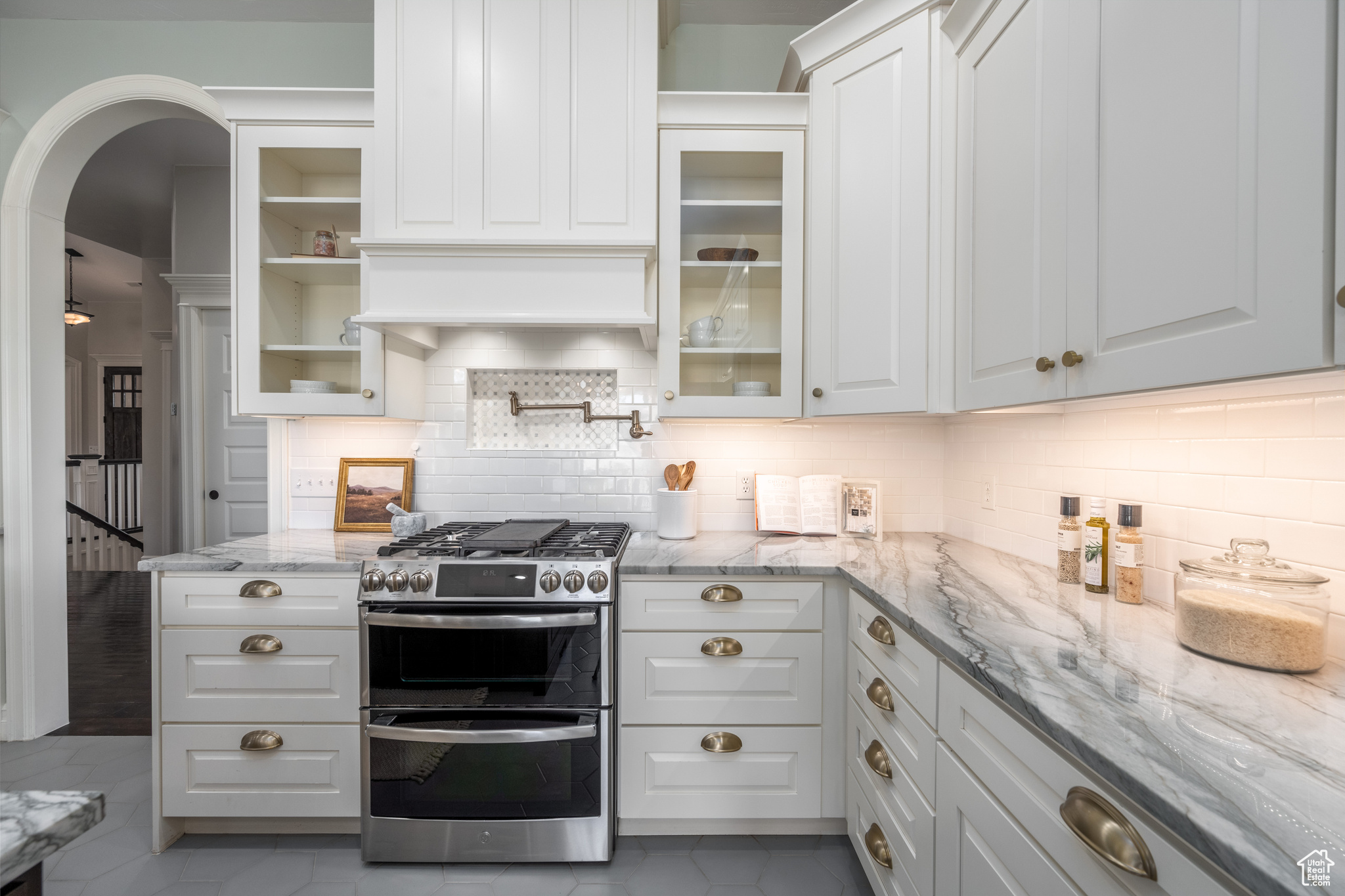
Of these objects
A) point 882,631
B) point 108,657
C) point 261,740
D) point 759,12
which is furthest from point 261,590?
point 759,12

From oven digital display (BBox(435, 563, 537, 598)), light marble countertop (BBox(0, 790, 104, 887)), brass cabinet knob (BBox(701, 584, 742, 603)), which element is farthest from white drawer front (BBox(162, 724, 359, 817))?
light marble countertop (BBox(0, 790, 104, 887))

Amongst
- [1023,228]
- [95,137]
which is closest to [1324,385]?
[1023,228]

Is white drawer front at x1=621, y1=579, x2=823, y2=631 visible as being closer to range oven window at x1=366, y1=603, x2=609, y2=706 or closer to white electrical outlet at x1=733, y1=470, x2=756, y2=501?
range oven window at x1=366, y1=603, x2=609, y2=706

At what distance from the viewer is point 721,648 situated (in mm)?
1731

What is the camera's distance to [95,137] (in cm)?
247

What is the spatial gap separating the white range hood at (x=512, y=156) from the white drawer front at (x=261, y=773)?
1.32 metres

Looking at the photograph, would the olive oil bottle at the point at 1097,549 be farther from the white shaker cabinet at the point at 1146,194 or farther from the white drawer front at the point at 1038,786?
the white drawer front at the point at 1038,786

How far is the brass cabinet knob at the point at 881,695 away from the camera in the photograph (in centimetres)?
137

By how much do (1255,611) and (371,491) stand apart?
2.59m

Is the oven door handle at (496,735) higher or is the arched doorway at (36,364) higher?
the arched doorway at (36,364)

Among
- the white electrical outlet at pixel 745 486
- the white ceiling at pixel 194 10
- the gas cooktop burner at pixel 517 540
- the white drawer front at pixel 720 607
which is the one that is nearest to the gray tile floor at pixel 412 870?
the white drawer front at pixel 720 607

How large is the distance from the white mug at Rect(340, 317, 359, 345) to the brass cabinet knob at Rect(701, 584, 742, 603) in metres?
1.57

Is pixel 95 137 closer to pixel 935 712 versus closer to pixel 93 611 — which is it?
pixel 93 611

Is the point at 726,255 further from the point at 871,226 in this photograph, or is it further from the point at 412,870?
the point at 412,870
